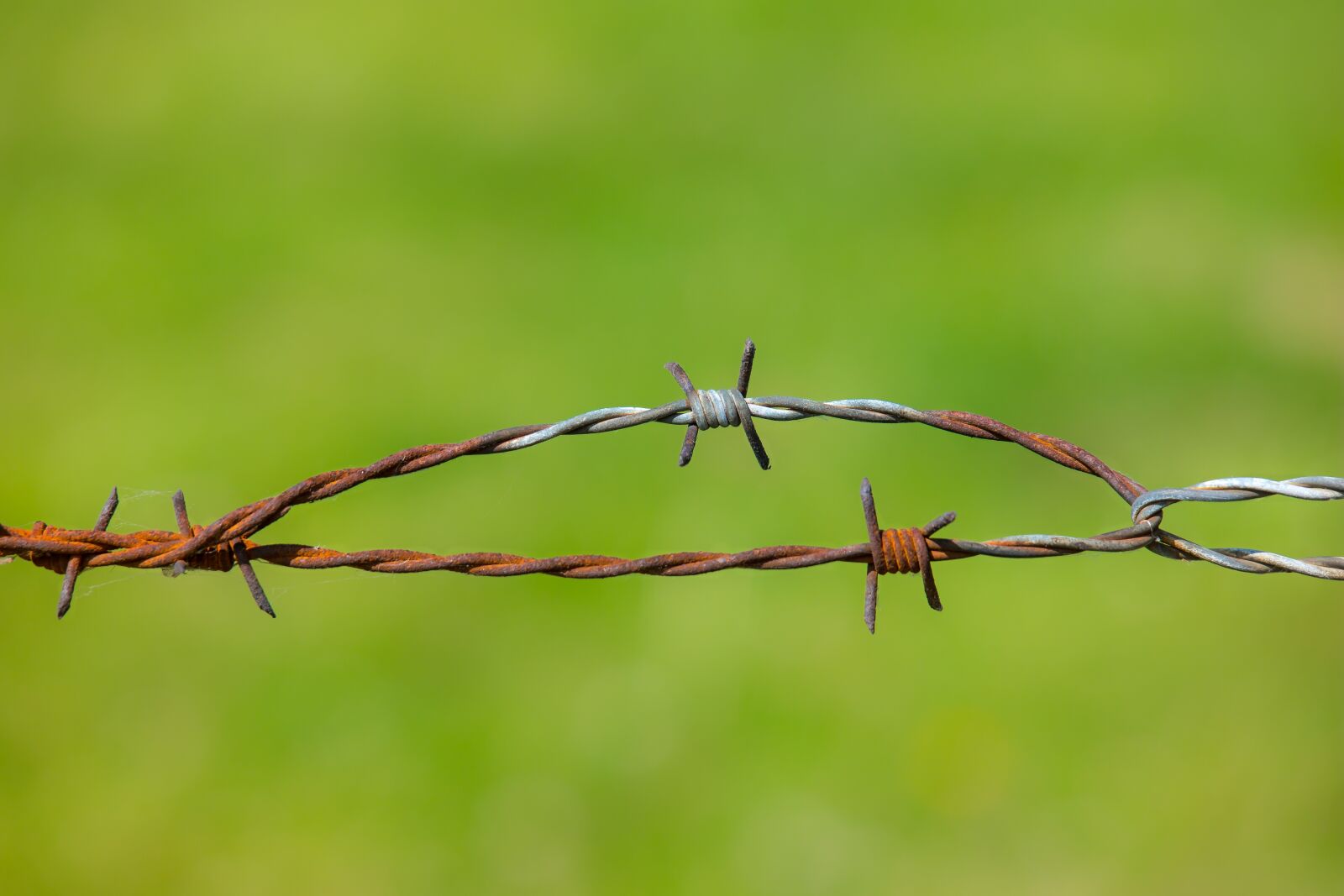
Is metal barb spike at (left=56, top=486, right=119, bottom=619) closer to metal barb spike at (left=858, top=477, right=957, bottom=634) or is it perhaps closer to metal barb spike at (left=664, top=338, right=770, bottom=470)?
metal barb spike at (left=664, top=338, right=770, bottom=470)

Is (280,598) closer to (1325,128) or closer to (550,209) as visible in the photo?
(550,209)

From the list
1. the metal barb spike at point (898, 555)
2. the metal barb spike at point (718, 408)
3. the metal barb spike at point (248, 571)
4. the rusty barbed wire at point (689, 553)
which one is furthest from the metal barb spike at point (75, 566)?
the metal barb spike at point (898, 555)

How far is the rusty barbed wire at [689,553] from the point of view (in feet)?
5.41

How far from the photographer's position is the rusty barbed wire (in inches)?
65.0

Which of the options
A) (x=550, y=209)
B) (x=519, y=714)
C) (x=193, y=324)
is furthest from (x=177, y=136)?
→ (x=519, y=714)

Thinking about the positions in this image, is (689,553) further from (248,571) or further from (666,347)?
(666,347)

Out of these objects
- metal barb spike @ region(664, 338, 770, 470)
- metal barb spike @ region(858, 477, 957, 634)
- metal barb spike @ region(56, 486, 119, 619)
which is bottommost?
metal barb spike @ region(56, 486, 119, 619)

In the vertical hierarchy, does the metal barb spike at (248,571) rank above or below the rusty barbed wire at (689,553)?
below

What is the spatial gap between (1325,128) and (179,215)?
25.1 feet

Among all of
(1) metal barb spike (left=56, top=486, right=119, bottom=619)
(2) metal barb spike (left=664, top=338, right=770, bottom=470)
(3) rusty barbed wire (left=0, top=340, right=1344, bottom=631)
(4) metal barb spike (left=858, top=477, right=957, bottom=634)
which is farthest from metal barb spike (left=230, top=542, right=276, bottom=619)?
(4) metal barb spike (left=858, top=477, right=957, bottom=634)

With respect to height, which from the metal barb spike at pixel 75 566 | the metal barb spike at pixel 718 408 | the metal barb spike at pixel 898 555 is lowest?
the metal barb spike at pixel 75 566

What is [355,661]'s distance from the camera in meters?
4.56

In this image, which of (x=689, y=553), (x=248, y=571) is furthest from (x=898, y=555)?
(x=248, y=571)

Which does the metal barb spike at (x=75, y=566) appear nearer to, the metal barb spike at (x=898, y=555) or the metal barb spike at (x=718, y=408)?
the metal barb spike at (x=718, y=408)
